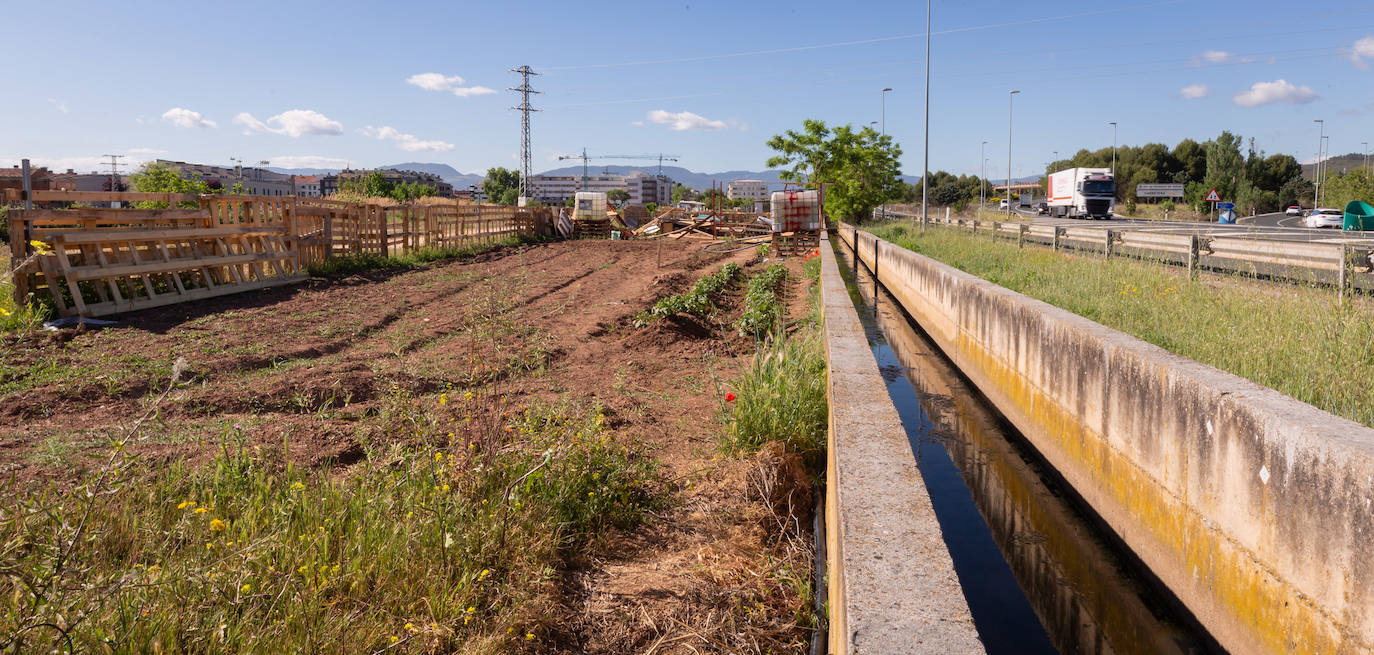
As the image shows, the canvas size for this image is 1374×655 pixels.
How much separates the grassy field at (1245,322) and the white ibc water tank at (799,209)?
16897mm

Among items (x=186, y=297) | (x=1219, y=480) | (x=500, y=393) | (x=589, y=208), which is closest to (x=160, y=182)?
(x=589, y=208)

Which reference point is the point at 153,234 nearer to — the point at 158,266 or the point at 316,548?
the point at 158,266

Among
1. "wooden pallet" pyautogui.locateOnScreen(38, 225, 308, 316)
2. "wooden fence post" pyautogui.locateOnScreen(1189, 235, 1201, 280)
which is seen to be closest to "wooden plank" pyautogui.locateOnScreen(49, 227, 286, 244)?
"wooden pallet" pyautogui.locateOnScreen(38, 225, 308, 316)

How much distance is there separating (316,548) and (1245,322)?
714cm

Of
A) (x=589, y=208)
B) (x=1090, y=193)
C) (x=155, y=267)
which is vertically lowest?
(x=155, y=267)

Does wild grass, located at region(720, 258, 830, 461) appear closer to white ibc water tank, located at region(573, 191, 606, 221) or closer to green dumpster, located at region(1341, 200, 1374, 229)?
green dumpster, located at region(1341, 200, 1374, 229)

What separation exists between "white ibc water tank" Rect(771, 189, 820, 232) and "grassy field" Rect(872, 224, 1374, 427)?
55.4ft

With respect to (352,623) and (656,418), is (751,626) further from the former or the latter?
(656,418)

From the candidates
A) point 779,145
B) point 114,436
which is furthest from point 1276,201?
point 114,436

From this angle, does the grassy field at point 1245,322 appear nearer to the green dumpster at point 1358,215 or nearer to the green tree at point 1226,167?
the green dumpster at point 1358,215

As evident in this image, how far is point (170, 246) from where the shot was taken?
14992 millimetres

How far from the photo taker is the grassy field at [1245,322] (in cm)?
523

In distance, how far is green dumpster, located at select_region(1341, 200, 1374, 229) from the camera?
29797 millimetres

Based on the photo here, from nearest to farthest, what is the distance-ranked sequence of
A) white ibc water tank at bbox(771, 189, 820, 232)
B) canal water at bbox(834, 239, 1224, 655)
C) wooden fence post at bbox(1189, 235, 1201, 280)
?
canal water at bbox(834, 239, 1224, 655) < wooden fence post at bbox(1189, 235, 1201, 280) < white ibc water tank at bbox(771, 189, 820, 232)
